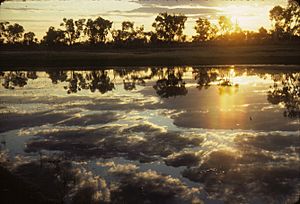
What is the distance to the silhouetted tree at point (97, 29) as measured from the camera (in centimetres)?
14762

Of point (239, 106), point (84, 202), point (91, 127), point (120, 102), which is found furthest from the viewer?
point (120, 102)

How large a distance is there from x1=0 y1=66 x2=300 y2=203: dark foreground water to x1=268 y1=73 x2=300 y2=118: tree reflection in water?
69 millimetres

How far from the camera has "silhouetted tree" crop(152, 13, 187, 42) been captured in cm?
13862

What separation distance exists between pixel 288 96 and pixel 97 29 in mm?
129971

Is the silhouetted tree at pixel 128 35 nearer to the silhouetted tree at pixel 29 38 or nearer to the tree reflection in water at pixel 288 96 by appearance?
the silhouetted tree at pixel 29 38

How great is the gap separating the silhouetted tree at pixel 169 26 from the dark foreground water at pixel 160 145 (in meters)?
112

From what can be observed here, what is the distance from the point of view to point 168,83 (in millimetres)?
37969

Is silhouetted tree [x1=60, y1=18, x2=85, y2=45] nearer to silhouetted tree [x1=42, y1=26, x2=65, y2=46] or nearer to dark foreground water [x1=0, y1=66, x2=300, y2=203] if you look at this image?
silhouetted tree [x1=42, y1=26, x2=65, y2=46]

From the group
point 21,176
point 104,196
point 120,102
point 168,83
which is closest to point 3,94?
point 120,102

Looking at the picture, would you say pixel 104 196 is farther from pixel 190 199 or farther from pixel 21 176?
pixel 21 176

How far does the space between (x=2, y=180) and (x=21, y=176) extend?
150 centimetres

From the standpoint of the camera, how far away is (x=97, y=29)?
149 metres

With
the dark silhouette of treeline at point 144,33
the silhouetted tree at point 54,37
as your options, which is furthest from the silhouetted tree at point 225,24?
the silhouetted tree at point 54,37

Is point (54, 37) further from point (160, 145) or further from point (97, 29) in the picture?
point (160, 145)
